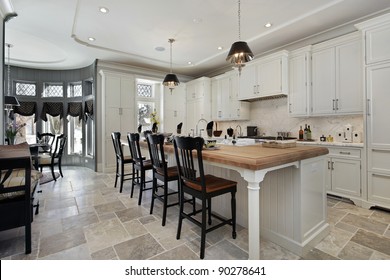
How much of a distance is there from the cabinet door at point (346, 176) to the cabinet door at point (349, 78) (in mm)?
832

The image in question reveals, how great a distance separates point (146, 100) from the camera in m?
6.03

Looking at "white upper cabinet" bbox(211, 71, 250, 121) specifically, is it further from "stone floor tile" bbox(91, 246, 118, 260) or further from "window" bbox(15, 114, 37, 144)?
"window" bbox(15, 114, 37, 144)

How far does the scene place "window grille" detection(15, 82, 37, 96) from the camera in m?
5.79

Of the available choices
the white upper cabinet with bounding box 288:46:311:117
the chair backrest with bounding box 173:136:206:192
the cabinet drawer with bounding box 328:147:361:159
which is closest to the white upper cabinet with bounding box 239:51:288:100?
the white upper cabinet with bounding box 288:46:311:117

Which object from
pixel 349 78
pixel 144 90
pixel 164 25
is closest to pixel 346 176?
pixel 349 78

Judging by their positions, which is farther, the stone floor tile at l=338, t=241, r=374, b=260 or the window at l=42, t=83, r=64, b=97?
the window at l=42, t=83, r=64, b=97

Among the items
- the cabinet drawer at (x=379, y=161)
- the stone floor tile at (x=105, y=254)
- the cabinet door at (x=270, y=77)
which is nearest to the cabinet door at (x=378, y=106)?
the cabinet drawer at (x=379, y=161)

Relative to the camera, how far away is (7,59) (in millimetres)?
5168

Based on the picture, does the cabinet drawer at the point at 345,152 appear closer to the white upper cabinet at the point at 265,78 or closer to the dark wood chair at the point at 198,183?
the white upper cabinet at the point at 265,78

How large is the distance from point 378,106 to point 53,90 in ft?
25.7

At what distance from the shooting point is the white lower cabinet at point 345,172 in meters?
2.91

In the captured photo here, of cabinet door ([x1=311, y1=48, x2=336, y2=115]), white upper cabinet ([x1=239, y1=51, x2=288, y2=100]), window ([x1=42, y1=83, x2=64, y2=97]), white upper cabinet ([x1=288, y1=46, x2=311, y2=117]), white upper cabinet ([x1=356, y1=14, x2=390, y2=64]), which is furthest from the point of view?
window ([x1=42, y1=83, x2=64, y2=97])

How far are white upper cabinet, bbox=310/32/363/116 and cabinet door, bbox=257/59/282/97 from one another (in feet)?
2.02

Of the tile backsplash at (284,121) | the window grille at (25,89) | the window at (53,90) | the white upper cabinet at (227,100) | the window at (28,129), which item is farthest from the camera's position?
the window at (53,90)
